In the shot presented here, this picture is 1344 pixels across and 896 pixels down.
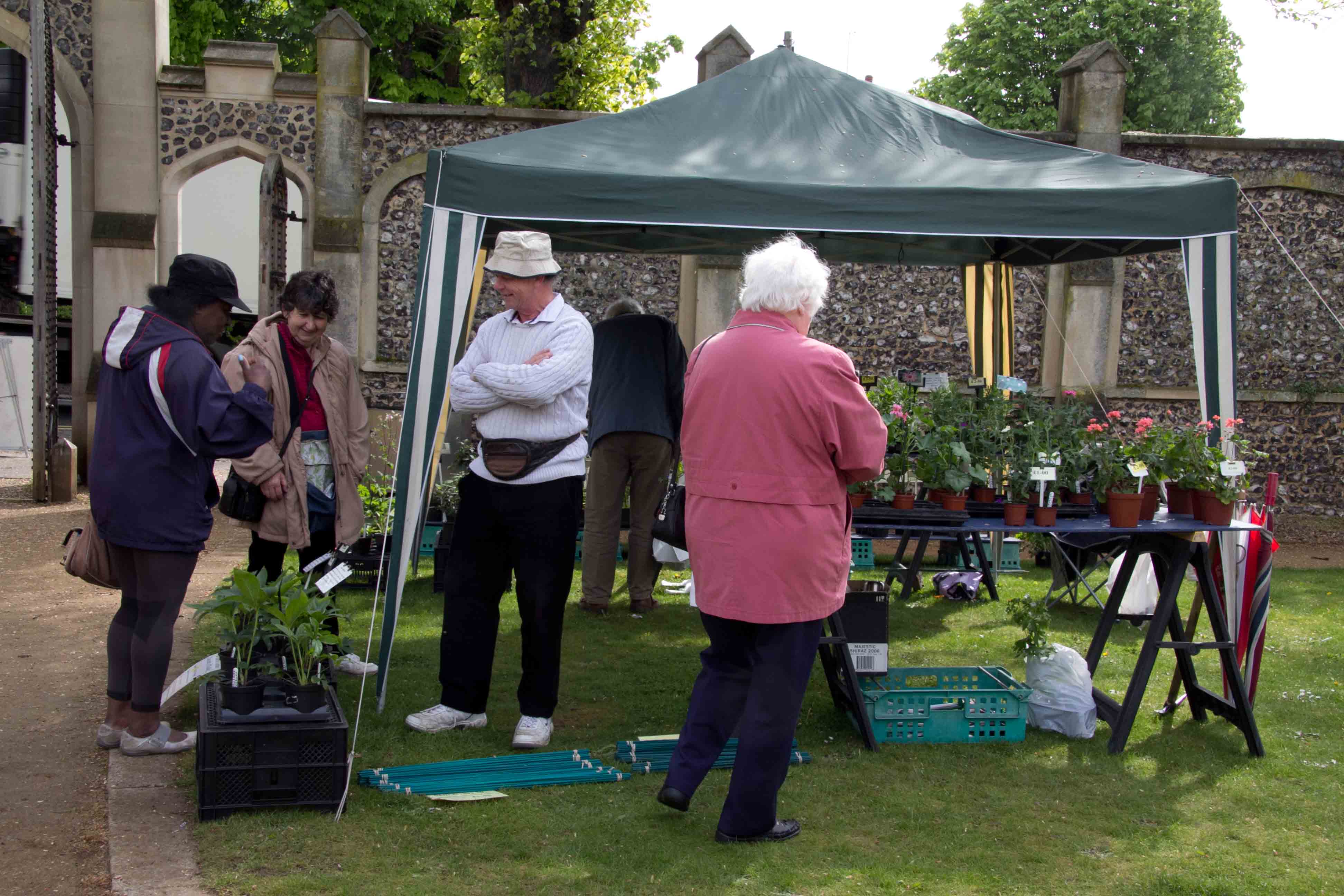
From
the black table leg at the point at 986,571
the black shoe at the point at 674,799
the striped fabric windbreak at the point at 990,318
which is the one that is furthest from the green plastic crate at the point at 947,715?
the striped fabric windbreak at the point at 990,318

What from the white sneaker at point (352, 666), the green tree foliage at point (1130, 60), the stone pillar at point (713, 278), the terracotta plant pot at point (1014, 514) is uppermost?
the green tree foliage at point (1130, 60)

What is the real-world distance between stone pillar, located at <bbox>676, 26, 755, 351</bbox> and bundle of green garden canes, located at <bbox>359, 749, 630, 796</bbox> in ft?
22.3

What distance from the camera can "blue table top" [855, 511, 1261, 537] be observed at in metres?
4.54

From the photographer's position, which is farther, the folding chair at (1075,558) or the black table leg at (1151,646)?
the folding chair at (1075,558)

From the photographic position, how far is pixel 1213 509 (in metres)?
4.58

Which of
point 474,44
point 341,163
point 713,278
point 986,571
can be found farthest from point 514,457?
point 474,44

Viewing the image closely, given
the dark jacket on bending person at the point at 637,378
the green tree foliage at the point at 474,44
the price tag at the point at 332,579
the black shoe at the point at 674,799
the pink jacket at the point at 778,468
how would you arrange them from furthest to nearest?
1. the green tree foliage at the point at 474,44
2. the dark jacket on bending person at the point at 637,378
3. the price tag at the point at 332,579
4. the black shoe at the point at 674,799
5. the pink jacket at the point at 778,468

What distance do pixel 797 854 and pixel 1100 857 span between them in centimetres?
91

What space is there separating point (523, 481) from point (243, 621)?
40.7 inches

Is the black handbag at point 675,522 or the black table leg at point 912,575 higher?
the black handbag at point 675,522

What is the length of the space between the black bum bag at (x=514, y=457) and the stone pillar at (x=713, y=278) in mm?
6530

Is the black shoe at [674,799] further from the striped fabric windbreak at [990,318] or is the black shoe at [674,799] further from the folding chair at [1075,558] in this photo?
the striped fabric windbreak at [990,318]

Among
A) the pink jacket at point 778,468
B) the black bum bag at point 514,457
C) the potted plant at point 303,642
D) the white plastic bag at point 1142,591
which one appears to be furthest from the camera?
the white plastic bag at point 1142,591

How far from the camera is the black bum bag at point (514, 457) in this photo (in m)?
4.03
